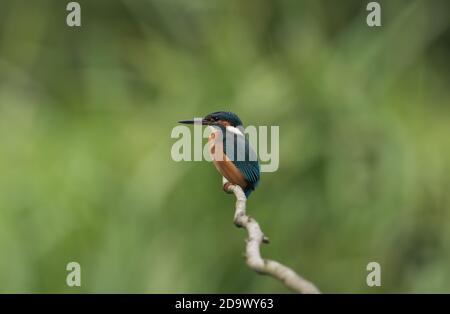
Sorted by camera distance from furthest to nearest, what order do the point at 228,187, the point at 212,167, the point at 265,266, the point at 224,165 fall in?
the point at 212,167 → the point at 224,165 → the point at 228,187 → the point at 265,266

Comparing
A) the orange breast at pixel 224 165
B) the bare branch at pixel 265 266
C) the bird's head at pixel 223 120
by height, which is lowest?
the bare branch at pixel 265 266

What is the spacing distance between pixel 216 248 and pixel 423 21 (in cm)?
113

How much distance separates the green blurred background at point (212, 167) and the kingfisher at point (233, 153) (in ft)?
1.87

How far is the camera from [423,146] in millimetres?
2379

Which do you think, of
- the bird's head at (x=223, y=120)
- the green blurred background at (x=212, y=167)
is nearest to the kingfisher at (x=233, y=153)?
the bird's head at (x=223, y=120)

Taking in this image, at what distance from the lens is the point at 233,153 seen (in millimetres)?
1655

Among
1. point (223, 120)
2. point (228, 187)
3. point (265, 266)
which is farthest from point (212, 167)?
point (265, 266)

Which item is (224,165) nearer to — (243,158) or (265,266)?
(243,158)

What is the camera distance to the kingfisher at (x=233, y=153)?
1608mm

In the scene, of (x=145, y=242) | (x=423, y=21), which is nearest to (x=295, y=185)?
(x=145, y=242)

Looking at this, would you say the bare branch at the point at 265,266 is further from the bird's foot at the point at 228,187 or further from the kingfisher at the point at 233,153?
the kingfisher at the point at 233,153

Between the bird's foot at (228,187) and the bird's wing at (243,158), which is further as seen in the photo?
the bird's wing at (243,158)

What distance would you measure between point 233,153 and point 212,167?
671mm

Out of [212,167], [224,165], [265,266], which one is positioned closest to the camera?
[265,266]
